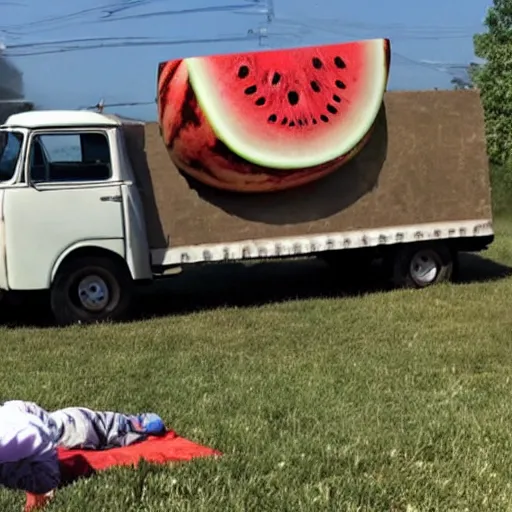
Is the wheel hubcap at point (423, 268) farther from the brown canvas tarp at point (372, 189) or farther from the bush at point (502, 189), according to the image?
the bush at point (502, 189)

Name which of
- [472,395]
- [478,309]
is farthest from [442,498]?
[478,309]

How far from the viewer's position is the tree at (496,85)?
2711 centimetres

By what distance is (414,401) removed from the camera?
574 cm

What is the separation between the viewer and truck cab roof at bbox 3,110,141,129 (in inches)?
361

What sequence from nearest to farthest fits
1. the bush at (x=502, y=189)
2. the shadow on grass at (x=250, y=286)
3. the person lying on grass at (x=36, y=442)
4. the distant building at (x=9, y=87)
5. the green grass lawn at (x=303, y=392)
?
the person lying on grass at (x=36, y=442) < the green grass lawn at (x=303, y=392) < the shadow on grass at (x=250, y=286) < the bush at (x=502, y=189) < the distant building at (x=9, y=87)

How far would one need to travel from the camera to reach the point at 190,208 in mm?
9609

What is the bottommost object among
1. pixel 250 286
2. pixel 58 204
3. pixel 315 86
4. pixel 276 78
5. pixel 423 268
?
pixel 250 286

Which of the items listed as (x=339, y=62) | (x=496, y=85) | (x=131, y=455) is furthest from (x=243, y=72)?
(x=496, y=85)

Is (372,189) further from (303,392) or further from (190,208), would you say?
(303,392)

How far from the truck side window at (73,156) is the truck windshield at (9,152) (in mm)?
200

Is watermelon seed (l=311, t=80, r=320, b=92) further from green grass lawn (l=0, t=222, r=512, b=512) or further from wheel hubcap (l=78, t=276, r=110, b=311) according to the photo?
wheel hubcap (l=78, t=276, r=110, b=311)

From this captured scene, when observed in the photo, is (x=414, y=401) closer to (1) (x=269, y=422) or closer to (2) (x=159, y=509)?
(1) (x=269, y=422)

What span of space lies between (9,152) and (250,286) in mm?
3920

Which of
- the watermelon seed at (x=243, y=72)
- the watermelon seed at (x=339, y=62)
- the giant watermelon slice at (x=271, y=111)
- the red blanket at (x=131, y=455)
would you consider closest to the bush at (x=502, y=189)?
the giant watermelon slice at (x=271, y=111)
